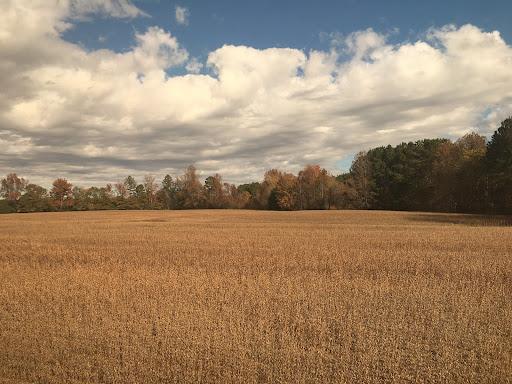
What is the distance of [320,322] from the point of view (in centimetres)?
A: 957

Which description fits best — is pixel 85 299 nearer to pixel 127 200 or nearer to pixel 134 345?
pixel 134 345

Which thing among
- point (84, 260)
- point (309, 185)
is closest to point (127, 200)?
point (309, 185)

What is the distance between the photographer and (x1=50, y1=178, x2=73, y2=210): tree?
372 ft

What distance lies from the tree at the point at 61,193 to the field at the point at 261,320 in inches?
4095

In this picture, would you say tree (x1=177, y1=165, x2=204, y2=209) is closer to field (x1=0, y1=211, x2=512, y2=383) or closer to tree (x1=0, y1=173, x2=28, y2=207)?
tree (x1=0, y1=173, x2=28, y2=207)

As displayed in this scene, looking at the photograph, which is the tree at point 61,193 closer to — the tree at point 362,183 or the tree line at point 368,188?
the tree line at point 368,188

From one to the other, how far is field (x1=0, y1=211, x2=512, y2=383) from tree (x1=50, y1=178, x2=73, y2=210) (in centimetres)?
10402

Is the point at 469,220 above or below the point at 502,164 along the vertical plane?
below

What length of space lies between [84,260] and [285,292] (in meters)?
12.4

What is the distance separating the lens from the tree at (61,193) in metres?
114

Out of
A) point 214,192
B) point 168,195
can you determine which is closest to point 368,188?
point 214,192

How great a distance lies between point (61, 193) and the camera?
116 m

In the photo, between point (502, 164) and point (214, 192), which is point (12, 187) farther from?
point (502, 164)

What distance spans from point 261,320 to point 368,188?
3347 inches
